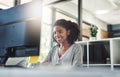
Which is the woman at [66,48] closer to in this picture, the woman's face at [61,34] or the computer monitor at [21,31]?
the woman's face at [61,34]

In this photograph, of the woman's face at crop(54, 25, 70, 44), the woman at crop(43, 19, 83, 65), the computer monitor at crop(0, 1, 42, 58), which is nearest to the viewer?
the computer monitor at crop(0, 1, 42, 58)

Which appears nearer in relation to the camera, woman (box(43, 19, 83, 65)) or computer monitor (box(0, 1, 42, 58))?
computer monitor (box(0, 1, 42, 58))

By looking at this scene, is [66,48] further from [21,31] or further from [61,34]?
[21,31]

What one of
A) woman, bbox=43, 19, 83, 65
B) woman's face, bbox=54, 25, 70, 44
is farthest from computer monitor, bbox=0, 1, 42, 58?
woman's face, bbox=54, 25, 70, 44

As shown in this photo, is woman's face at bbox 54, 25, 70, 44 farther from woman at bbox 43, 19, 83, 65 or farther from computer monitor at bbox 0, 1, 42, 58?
computer monitor at bbox 0, 1, 42, 58

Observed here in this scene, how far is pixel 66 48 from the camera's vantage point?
136 centimetres

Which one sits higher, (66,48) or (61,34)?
(61,34)

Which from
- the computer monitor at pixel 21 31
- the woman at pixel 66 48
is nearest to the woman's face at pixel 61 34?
the woman at pixel 66 48

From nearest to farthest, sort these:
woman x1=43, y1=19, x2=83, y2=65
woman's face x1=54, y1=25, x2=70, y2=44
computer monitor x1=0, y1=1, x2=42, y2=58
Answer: computer monitor x1=0, y1=1, x2=42, y2=58, woman x1=43, y1=19, x2=83, y2=65, woman's face x1=54, y1=25, x2=70, y2=44

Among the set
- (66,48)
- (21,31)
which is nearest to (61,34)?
(66,48)

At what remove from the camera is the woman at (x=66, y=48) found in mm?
1242

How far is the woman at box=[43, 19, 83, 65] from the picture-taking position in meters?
1.24

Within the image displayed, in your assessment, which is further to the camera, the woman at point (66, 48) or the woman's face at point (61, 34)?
the woman's face at point (61, 34)

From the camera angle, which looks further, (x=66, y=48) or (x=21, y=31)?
(x=66, y=48)
